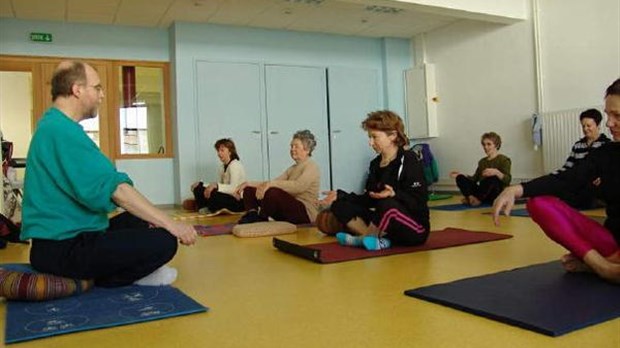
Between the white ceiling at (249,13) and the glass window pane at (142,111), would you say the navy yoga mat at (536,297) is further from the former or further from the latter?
the glass window pane at (142,111)

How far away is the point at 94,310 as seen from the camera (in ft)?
6.81

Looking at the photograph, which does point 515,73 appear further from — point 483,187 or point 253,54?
point 253,54

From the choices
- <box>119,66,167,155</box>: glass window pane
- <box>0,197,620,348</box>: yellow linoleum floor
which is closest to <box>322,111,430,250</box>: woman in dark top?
<box>0,197,620,348</box>: yellow linoleum floor

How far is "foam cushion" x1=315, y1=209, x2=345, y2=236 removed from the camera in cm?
401

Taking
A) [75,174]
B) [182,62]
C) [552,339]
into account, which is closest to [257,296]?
[75,174]

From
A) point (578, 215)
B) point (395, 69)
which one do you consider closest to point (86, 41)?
point (395, 69)

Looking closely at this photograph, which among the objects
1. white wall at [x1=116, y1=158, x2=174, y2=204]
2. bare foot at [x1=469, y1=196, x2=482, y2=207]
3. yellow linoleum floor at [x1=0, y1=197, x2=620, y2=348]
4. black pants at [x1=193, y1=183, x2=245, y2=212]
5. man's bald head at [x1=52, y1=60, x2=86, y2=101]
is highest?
man's bald head at [x1=52, y1=60, x2=86, y2=101]

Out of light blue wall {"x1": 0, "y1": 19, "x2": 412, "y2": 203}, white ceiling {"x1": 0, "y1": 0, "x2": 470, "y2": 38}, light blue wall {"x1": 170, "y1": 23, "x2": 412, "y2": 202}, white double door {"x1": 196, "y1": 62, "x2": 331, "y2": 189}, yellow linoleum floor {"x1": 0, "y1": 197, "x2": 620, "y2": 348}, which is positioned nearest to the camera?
yellow linoleum floor {"x1": 0, "y1": 197, "x2": 620, "y2": 348}

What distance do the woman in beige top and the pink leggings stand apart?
2.50m

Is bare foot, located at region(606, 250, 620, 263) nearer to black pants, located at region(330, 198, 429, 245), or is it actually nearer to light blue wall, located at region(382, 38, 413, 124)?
black pants, located at region(330, 198, 429, 245)

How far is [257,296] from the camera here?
7.57ft

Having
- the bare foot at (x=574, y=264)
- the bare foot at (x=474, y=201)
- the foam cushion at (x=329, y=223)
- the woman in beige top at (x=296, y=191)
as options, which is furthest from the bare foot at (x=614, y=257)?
the bare foot at (x=474, y=201)

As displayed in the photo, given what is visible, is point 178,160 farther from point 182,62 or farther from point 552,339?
point 552,339

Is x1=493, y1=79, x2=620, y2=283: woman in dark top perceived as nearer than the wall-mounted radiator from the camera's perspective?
Yes
